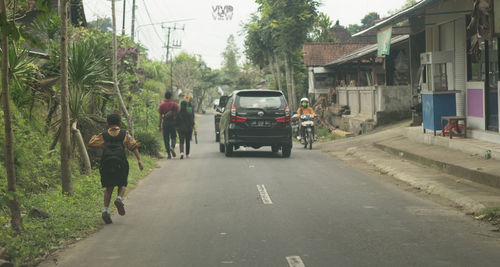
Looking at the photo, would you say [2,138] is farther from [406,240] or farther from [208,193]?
[406,240]

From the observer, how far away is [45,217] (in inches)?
335

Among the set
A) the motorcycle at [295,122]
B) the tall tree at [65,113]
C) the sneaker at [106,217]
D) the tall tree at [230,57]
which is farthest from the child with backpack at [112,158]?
the tall tree at [230,57]

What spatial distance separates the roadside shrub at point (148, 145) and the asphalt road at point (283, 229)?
20.7ft

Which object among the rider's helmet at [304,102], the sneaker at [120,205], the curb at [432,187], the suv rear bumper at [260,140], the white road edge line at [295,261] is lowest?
the curb at [432,187]

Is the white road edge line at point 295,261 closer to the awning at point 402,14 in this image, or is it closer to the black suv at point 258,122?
the awning at point 402,14

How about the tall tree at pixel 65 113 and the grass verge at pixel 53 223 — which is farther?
the tall tree at pixel 65 113

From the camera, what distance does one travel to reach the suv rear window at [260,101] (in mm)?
17891

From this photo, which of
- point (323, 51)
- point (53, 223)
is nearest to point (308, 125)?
point (53, 223)

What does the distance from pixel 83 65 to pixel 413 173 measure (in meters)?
7.68

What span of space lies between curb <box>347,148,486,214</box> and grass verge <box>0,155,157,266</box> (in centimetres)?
561

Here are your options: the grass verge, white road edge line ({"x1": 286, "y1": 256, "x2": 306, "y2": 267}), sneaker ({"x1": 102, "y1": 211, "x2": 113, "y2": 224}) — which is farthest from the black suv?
white road edge line ({"x1": 286, "y1": 256, "x2": 306, "y2": 267})

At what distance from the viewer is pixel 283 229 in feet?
26.1

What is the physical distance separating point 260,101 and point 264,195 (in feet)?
24.1

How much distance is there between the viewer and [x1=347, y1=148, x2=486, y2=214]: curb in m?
9.33
